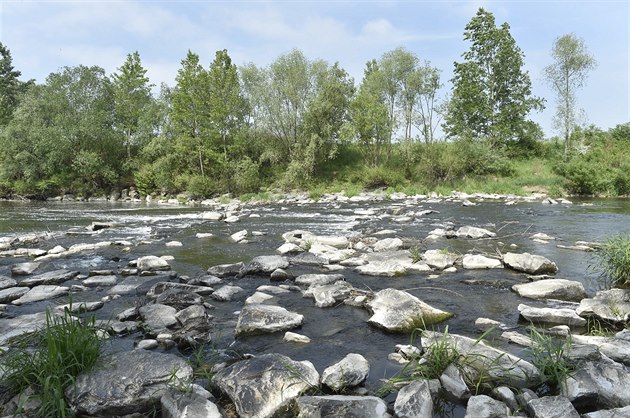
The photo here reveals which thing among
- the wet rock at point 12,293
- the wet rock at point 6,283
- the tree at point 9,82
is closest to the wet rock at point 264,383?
the wet rock at point 12,293

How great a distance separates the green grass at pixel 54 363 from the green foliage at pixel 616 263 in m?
7.81

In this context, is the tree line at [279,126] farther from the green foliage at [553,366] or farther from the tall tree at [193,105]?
the green foliage at [553,366]

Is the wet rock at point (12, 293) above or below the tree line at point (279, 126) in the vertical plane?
below

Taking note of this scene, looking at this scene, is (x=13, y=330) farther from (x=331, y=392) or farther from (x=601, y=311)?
(x=601, y=311)

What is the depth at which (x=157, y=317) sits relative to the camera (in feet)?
16.3

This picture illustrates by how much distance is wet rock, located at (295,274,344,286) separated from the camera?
6.83 meters

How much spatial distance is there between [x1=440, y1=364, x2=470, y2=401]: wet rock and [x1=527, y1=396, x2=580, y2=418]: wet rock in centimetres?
49

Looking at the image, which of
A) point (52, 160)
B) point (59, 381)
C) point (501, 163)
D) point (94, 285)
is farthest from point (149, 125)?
point (59, 381)

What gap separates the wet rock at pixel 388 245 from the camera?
9898 mm

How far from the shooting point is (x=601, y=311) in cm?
500

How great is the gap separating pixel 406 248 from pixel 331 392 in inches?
278

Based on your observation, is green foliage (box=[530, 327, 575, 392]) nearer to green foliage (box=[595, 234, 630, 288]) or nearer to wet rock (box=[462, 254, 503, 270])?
green foliage (box=[595, 234, 630, 288])

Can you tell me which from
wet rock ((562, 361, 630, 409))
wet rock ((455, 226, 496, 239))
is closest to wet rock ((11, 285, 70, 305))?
wet rock ((562, 361, 630, 409))

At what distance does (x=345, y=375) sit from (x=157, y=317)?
2799 mm
